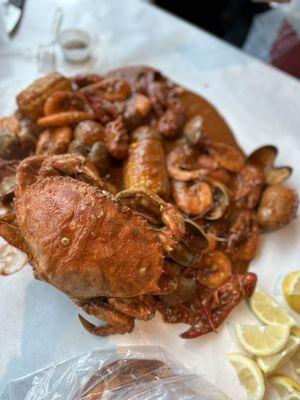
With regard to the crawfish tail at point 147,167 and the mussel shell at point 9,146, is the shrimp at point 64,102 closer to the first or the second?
the mussel shell at point 9,146

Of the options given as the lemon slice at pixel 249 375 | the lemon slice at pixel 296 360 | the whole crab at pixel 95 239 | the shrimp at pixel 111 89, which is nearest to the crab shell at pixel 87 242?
the whole crab at pixel 95 239

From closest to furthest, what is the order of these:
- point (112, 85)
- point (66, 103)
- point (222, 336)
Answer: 1. point (222, 336)
2. point (66, 103)
3. point (112, 85)

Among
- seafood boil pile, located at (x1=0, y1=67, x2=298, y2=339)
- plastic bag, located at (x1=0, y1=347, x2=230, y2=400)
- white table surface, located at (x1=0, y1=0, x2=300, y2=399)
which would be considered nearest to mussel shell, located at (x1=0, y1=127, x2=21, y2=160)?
seafood boil pile, located at (x1=0, y1=67, x2=298, y2=339)

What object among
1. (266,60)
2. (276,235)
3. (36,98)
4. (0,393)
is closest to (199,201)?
(276,235)

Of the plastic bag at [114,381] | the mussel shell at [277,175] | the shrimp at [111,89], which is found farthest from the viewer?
the shrimp at [111,89]

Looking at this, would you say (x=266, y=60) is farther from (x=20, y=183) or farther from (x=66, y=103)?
(x=20, y=183)

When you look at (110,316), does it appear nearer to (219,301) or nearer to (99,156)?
(219,301)
